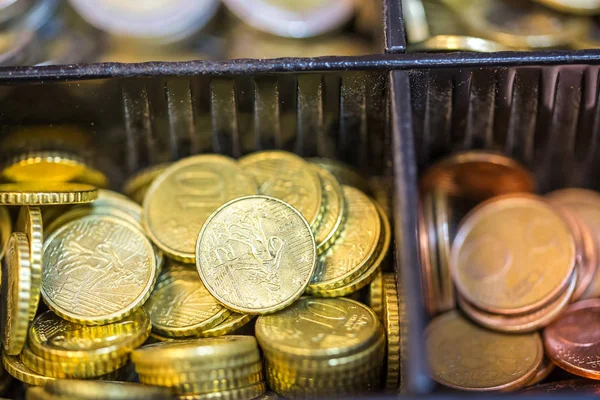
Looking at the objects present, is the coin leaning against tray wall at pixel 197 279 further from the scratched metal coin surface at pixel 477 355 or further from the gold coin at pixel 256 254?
the scratched metal coin surface at pixel 477 355

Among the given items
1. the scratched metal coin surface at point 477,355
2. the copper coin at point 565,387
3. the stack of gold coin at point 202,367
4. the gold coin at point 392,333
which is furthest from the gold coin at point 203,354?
the copper coin at point 565,387

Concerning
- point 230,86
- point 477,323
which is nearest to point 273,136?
point 230,86

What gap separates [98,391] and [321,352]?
0.36 meters

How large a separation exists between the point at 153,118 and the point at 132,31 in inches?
14.1

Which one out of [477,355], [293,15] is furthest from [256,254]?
[293,15]

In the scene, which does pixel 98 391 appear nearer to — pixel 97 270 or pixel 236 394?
pixel 236 394

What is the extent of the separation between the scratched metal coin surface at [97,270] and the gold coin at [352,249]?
34cm

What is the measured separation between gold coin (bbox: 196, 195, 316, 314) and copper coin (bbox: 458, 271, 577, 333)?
1.41 feet

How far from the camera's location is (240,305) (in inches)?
48.9

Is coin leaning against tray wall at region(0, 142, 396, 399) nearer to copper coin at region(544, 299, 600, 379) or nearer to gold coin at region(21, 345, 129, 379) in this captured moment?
gold coin at region(21, 345, 129, 379)

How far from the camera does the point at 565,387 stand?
1.25 m

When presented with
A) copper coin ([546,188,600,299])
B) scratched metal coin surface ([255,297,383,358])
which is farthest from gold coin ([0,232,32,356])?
copper coin ([546,188,600,299])

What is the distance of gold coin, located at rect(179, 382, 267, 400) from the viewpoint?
114 centimetres

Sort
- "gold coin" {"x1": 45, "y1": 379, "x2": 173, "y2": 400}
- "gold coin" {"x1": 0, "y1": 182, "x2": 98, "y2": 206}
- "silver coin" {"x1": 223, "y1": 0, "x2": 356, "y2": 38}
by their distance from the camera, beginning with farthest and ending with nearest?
"silver coin" {"x1": 223, "y1": 0, "x2": 356, "y2": 38} → "gold coin" {"x1": 0, "y1": 182, "x2": 98, "y2": 206} → "gold coin" {"x1": 45, "y1": 379, "x2": 173, "y2": 400}
